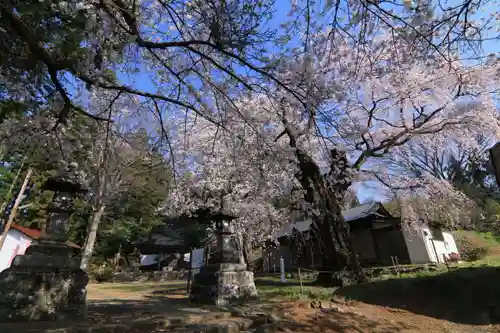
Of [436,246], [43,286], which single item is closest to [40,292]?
[43,286]

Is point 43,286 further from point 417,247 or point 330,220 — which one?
point 417,247

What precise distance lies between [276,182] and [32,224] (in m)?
20.7

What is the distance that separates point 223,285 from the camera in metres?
7.50

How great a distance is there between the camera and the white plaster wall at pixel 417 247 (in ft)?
54.2

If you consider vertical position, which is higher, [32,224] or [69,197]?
[32,224]

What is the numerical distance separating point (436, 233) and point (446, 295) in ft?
43.9

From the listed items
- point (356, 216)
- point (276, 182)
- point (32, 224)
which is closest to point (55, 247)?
point (276, 182)

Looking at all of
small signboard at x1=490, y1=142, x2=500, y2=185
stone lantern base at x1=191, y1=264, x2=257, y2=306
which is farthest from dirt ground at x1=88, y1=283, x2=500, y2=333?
small signboard at x1=490, y1=142, x2=500, y2=185

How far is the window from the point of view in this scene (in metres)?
18.1

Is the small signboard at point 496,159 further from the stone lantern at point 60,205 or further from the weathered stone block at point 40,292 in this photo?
the stone lantern at point 60,205

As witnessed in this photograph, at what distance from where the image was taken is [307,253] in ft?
68.8

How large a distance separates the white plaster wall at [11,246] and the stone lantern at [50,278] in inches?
590

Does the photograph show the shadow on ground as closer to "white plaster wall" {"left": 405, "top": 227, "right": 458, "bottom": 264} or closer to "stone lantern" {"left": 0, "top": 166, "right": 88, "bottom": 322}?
"stone lantern" {"left": 0, "top": 166, "right": 88, "bottom": 322}

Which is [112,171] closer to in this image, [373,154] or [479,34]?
[373,154]
